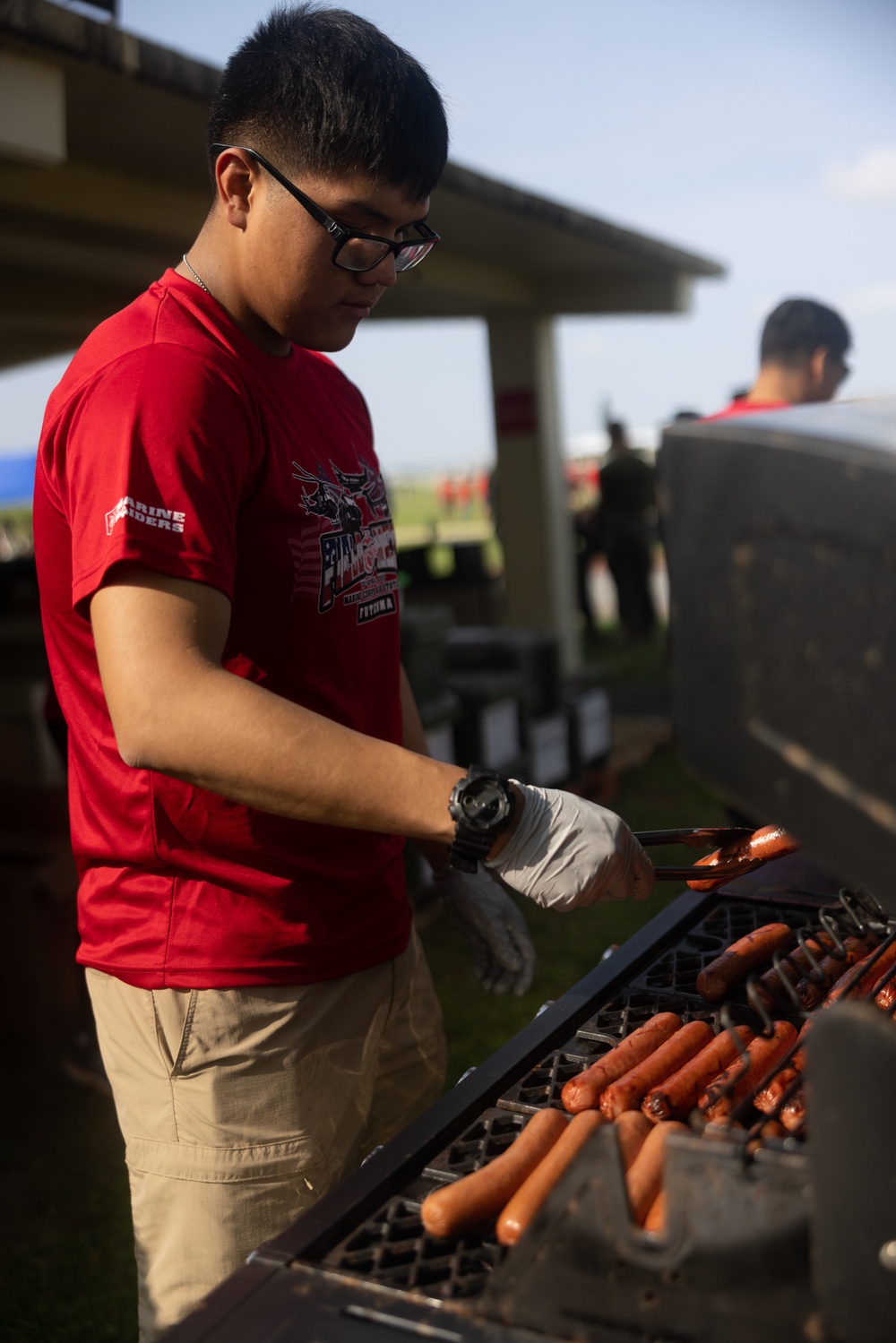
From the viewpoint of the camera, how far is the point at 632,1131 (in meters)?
1.50

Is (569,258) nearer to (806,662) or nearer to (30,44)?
(30,44)

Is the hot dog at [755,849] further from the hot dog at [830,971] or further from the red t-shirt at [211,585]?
the red t-shirt at [211,585]

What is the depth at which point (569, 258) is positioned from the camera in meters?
10.1

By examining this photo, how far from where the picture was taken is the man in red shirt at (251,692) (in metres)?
1.46

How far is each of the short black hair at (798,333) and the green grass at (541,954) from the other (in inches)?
96.4

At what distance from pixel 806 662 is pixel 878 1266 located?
549 mm

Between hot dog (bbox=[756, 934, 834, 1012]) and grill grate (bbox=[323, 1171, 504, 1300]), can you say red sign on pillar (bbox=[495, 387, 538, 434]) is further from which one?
grill grate (bbox=[323, 1171, 504, 1300])

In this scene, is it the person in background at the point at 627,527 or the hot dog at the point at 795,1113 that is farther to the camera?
the person in background at the point at 627,527

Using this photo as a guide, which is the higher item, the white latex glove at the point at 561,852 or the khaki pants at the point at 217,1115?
the white latex glove at the point at 561,852

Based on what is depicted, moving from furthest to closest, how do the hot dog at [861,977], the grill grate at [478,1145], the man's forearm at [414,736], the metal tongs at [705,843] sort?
the man's forearm at [414,736]
the metal tongs at [705,843]
the hot dog at [861,977]
the grill grate at [478,1145]

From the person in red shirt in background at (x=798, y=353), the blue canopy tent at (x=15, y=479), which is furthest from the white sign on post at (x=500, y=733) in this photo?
the blue canopy tent at (x=15, y=479)

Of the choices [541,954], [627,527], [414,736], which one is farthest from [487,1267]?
[627,527]

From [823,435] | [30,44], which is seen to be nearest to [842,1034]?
[823,435]

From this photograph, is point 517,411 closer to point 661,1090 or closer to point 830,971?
point 830,971
